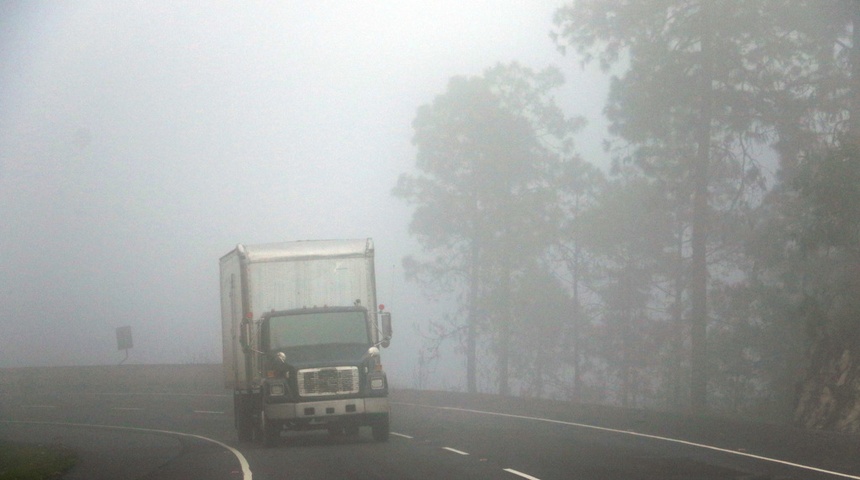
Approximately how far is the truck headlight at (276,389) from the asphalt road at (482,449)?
1.07 meters

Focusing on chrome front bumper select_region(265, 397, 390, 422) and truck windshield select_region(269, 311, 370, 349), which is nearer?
chrome front bumper select_region(265, 397, 390, 422)

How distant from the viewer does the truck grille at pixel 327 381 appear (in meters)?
20.6

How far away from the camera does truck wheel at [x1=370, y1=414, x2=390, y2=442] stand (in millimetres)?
20891

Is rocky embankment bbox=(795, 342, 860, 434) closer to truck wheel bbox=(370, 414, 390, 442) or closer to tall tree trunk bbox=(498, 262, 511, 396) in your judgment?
truck wheel bbox=(370, 414, 390, 442)

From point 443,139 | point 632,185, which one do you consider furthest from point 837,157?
point 443,139

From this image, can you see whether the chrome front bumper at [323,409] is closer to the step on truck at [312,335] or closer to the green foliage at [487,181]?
the step on truck at [312,335]

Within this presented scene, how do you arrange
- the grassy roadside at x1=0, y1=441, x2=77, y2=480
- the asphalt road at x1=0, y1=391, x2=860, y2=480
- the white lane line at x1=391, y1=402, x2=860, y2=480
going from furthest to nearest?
the grassy roadside at x1=0, y1=441, x2=77, y2=480, the asphalt road at x1=0, y1=391, x2=860, y2=480, the white lane line at x1=391, y1=402, x2=860, y2=480

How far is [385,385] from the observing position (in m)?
20.9

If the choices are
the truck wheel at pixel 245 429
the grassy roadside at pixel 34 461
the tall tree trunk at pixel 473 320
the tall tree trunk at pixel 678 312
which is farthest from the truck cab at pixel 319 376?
the tall tree trunk at pixel 473 320

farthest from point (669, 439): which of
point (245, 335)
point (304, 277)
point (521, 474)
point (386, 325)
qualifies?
point (245, 335)

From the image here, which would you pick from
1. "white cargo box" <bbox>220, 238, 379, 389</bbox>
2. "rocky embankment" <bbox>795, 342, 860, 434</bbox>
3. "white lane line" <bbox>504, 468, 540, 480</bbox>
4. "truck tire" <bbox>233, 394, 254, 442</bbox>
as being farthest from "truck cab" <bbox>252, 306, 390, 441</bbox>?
"rocky embankment" <bbox>795, 342, 860, 434</bbox>

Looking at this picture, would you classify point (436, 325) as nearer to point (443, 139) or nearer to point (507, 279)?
point (507, 279)

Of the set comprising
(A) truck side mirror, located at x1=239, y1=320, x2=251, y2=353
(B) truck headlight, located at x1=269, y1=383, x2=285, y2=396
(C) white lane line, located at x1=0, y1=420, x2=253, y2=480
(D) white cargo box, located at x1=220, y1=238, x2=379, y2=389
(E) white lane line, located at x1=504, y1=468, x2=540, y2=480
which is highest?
(D) white cargo box, located at x1=220, y1=238, x2=379, y2=389

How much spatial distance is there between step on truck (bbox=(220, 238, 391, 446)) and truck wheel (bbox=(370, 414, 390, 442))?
19 mm
